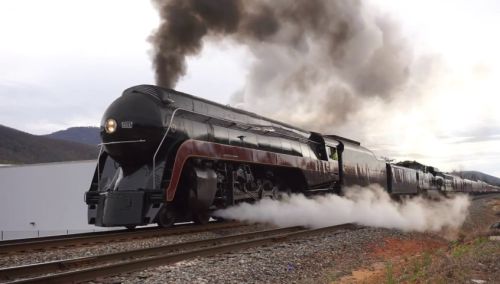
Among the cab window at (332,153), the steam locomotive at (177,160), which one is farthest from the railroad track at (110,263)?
the cab window at (332,153)

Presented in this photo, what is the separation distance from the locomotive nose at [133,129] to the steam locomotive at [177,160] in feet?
0.08

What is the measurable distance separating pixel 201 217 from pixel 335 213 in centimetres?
553

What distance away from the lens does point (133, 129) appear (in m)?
11.3

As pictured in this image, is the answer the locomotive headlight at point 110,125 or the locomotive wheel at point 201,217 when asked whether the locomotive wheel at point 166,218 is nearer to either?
the locomotive wheel at point 201,217

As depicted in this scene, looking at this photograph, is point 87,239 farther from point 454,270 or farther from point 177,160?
point 454,270

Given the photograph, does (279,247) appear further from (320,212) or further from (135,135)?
(320,212)

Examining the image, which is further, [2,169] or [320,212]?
[2,169]

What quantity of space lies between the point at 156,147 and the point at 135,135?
588 mm

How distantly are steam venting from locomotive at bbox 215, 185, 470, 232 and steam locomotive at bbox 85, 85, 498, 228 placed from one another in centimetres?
42

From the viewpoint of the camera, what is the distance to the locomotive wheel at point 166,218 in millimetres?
11469

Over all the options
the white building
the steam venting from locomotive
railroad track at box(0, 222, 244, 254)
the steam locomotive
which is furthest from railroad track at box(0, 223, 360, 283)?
the white building

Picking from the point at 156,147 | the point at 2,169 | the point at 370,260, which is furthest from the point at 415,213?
the point at 2,169

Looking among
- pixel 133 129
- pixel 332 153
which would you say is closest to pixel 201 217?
pixel 133 129

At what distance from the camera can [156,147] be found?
36.7 ft
